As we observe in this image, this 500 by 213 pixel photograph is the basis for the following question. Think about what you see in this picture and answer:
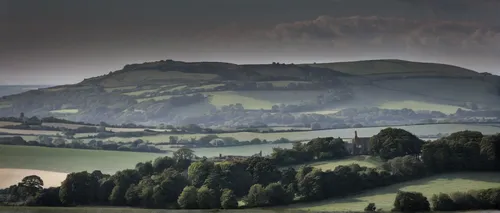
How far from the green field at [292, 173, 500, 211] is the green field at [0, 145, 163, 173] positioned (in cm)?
315

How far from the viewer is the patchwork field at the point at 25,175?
11641 millimetres

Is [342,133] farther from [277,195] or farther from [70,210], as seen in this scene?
[70,210]

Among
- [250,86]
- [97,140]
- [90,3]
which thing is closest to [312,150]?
[250,86]

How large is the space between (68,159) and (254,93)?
3.71 m

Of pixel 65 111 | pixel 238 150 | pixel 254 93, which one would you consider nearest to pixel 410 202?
pixel 238 150

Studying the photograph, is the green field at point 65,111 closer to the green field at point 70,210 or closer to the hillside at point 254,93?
the hillside at point 254,93

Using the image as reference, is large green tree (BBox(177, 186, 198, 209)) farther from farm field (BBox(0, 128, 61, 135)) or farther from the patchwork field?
farm field (BBox(0, 128, 61, 135))

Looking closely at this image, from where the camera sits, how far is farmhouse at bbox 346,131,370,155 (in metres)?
12.0

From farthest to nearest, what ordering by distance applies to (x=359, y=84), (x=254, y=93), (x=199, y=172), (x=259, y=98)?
1. (x=359, y=84)
2. (x=254, y=93)
3. (x=259, y=98)
4. (x=199, y=172)

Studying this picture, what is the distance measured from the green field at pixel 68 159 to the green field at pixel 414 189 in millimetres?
3155

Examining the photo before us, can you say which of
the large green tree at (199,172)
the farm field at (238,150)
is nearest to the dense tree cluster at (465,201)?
the farm field at (238,150)

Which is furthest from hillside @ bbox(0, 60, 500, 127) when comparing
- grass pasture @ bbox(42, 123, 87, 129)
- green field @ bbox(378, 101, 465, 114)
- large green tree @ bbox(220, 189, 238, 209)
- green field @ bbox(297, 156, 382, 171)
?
large green tree @ bbox(220, 189, 238, 209)

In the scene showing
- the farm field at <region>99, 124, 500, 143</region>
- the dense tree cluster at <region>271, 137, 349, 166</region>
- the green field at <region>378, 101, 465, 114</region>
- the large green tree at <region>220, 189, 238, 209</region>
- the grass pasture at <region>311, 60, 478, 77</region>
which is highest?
the grass pasture at <region>311, 60, 478, 77</region>

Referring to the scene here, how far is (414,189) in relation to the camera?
446 inches
